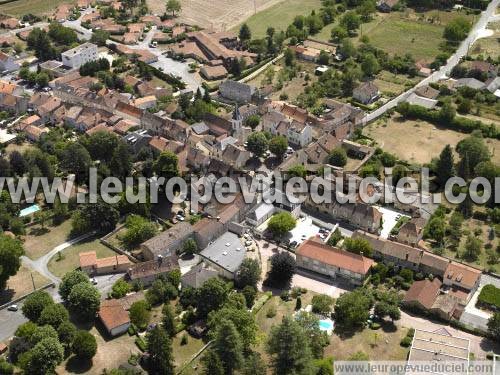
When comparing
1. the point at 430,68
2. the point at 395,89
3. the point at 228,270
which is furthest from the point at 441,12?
the point at 228,270

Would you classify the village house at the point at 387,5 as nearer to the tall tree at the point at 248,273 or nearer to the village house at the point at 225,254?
the village house at the point at 225,254

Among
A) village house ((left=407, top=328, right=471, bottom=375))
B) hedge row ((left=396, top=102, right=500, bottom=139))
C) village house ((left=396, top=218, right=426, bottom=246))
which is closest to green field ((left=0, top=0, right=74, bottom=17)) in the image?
hedge row ((left=396, top=102, right=500, bottom=139))

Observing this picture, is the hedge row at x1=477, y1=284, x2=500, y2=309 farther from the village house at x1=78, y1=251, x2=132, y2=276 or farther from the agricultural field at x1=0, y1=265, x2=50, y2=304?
the agricultural field at x1=0, y1=265, x2=50, y2=304

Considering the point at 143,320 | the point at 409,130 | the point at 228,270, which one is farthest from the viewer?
the point at 409,130

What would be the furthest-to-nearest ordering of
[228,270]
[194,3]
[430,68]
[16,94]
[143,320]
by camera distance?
[194,3], [430,68], [16,94], [228,270], [143,320]

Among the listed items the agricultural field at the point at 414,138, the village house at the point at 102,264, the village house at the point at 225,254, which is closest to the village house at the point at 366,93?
the agricultural field at the point at 414,138

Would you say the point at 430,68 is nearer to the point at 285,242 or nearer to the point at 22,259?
the point at 285,242
